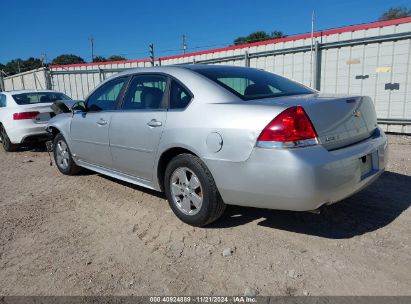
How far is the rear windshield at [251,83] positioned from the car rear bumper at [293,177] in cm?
73

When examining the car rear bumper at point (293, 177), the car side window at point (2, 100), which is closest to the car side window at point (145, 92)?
the car rear bumper at point (293, 177)

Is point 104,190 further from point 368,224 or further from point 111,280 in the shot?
point 368,224

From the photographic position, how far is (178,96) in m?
3.54

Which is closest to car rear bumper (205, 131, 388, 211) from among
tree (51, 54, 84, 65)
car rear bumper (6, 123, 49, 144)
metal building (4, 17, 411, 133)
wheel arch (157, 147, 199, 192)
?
wheel arch (157, 147, 199, 192)

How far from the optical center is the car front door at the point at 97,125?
4340 millimetres

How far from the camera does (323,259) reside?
282 cm

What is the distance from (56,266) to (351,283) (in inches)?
88.9

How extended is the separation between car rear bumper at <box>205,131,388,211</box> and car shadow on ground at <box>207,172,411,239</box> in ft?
1.65

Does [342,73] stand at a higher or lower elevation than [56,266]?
higher

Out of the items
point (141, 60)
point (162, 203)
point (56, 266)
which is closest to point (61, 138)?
point (162, 203)

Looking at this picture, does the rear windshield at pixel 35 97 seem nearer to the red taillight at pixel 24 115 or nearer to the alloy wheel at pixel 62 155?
the red taillight at pixel 24 115

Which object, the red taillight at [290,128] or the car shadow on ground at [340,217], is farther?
the car shadow on ground at [340,217]

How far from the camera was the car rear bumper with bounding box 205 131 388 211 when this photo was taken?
8.71 ft

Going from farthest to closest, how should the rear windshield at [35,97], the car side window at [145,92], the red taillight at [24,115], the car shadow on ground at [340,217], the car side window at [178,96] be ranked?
the rear windshield at [35,97]
the red taillight at [24,115]
the car side window at [145,92]
the car side window at [178,96]
the car shadow on ground at [340,217]
